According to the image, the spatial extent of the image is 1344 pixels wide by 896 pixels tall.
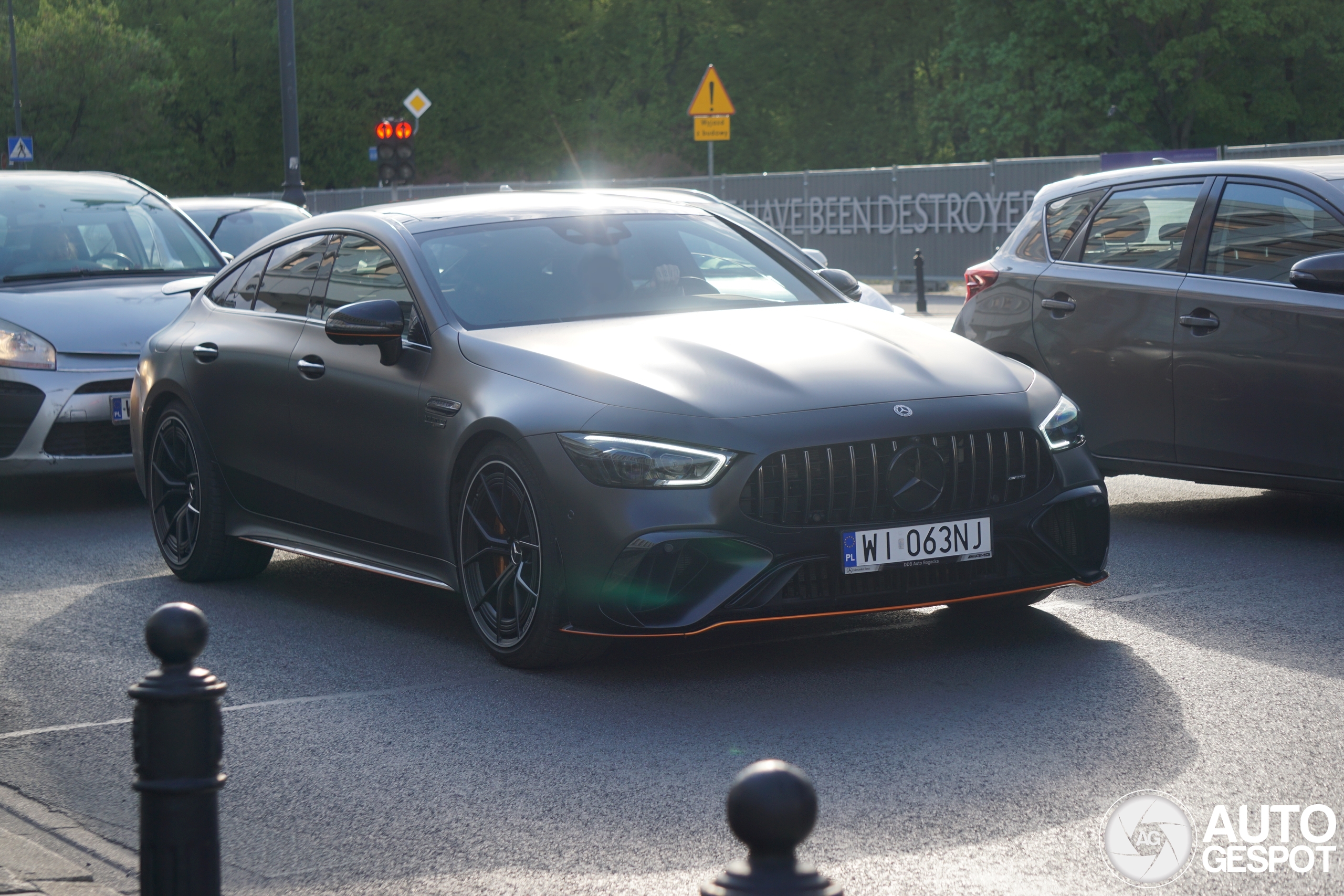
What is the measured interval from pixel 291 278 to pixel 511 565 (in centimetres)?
231

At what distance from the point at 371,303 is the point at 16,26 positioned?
60.9 meters

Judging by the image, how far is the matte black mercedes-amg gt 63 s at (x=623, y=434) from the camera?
565cm

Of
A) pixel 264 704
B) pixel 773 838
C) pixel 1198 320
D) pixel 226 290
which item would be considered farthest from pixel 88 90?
pixel 773 838

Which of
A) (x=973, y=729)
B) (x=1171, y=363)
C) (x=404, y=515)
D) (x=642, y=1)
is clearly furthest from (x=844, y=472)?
(x=642, y=1)

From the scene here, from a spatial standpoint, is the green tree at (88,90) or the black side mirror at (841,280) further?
the green tree at (88,90)

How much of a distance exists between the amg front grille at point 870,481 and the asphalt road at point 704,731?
21.2 inches

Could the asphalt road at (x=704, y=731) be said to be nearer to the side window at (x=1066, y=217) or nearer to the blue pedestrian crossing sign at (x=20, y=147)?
the side window at (x=1066, y=217)

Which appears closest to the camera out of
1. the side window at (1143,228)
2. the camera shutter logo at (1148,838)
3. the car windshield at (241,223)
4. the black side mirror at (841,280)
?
the camera shutter logo at (1148,838)

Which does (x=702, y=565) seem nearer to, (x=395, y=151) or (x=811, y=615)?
(x=811, y=615)

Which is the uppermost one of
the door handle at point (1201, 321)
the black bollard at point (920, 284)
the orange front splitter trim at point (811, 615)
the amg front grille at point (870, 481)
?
the door handle at point (1201, 321)

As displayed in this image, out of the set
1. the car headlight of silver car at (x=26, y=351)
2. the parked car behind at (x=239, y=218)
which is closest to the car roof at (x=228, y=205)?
the parked car behind at (x=239, y=218)

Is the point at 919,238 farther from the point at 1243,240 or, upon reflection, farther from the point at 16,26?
the point at 16,26

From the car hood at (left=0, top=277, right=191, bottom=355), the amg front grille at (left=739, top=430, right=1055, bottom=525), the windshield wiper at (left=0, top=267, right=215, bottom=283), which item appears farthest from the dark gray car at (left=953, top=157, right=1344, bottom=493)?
the windshield wiper at (left=0, top=267, right=215, bottom=283)

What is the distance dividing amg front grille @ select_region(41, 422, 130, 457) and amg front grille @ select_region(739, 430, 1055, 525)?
5.63 metres
